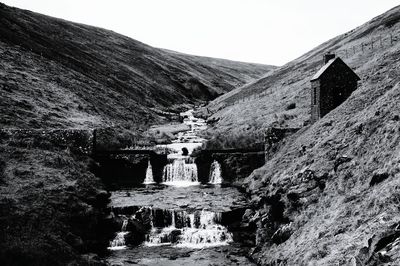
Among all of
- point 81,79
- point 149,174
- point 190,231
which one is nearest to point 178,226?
point 190,231

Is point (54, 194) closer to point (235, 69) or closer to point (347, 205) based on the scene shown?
point (347, 205)

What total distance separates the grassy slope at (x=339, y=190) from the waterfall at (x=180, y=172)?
28.8ft

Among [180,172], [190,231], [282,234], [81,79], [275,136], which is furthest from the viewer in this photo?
[81,79]

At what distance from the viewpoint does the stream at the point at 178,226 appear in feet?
80.9

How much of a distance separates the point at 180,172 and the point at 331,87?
676 inches

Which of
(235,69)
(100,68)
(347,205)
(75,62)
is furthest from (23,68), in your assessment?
(235,69)

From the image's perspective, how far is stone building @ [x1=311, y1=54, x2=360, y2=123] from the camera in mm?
35375

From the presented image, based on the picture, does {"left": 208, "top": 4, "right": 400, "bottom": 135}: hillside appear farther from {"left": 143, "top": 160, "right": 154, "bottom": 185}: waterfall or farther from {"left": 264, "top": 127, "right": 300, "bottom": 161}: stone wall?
{"left": 143, "top": 160, "right": 154, "bottom": 185}: waterfall

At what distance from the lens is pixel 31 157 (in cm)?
3316

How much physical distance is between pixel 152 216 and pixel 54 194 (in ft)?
22.8

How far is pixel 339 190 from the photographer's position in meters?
19.4

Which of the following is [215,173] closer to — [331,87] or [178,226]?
[178,226]

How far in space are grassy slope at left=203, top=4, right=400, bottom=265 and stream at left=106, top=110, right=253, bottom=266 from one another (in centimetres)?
221

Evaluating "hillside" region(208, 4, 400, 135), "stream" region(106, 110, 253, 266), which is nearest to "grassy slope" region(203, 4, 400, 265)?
"stream" region(106, 110, 253, 266)
